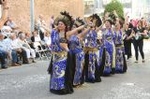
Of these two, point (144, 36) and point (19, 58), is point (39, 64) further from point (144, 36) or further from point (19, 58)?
point (144, 36)

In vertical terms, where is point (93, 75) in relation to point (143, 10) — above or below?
below

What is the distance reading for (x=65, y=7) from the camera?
37625 millimetres

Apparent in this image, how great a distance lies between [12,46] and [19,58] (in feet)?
1.89

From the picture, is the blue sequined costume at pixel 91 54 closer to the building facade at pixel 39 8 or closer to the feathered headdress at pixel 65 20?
the feathered headdress at pixel 65 20

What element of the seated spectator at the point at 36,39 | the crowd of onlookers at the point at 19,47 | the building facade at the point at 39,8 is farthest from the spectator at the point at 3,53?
the building facade at the point at 39,8

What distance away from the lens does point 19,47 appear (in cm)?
1709

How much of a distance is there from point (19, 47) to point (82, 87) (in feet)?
21.6

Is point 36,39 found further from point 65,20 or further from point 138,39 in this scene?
point 65,20

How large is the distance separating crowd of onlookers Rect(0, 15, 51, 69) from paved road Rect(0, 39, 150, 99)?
1.37 metres

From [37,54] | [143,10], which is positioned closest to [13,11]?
[37,54]

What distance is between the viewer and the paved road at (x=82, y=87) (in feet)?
32.1

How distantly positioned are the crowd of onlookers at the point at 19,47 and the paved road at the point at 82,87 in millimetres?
1374

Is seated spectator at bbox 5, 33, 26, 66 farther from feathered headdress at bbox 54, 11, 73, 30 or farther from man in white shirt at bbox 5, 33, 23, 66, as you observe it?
feathered headdress at bbox 54, 11, 73, 30

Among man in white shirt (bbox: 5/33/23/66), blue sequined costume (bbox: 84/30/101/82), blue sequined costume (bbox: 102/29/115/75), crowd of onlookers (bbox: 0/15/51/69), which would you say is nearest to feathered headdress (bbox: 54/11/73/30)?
blue sequined costume (bbox: 84/30/101/82)
